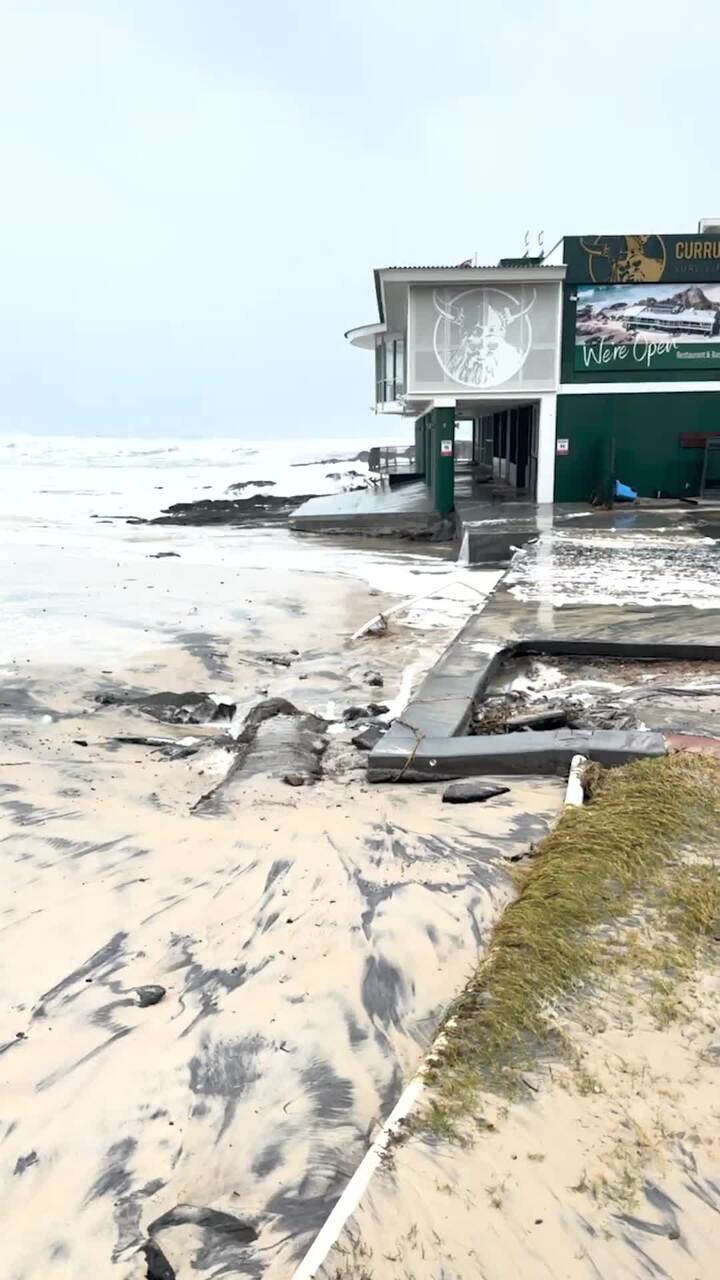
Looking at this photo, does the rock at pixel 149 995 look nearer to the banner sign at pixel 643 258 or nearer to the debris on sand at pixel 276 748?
the debris on sand at pixel 276 748

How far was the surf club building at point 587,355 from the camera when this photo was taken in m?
19.0

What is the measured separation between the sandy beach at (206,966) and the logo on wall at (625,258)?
1540 centimetres

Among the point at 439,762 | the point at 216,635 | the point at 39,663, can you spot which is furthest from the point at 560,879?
the point at 216,635

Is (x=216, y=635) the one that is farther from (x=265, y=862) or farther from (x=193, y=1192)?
(x=193, y=1192)

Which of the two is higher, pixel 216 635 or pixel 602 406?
pixel 602 406

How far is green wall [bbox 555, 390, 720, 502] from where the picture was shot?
19.7 m

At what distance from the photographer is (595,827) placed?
13.3 feet

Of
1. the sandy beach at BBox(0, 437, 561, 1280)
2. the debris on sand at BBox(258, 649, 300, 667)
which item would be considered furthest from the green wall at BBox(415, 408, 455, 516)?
the sandy beach at BBox(0, 437, 561, 1280)

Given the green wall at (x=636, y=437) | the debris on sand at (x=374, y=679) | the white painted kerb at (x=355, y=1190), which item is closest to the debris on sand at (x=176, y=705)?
the debris on sand at (x=374, y=679)

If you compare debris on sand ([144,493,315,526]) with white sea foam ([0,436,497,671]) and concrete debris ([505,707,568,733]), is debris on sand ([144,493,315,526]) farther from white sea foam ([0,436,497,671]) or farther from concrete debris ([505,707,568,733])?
concrete debris ([505,707,568,733])

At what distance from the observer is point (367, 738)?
616 cm

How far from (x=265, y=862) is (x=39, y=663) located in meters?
5.05

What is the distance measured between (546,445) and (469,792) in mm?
16308

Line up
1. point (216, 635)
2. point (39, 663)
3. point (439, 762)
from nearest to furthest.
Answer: point (439, 762) → point (39, 663) → point (216, 635)
